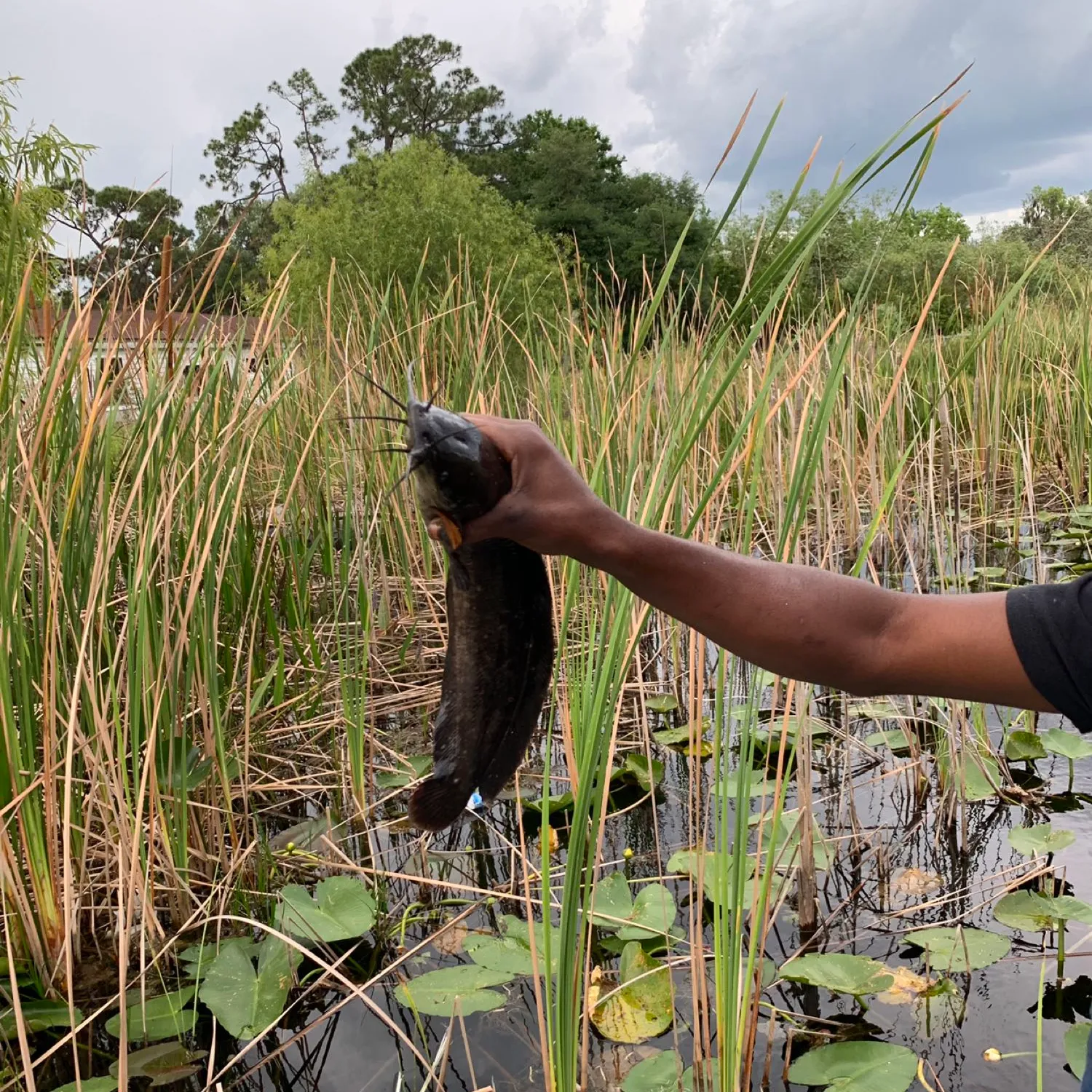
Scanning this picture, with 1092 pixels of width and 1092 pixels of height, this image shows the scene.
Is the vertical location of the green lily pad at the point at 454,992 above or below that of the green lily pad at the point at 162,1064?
above

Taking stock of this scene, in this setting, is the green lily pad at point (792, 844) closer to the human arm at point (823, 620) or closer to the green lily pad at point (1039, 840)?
the green lily pad at point (1039, 840)

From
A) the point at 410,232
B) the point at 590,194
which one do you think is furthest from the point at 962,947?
the point at 590,194

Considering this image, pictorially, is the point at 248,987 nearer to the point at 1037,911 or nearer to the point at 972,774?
the point at 1037,911

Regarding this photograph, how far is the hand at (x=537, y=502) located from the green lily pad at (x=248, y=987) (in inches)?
56.2

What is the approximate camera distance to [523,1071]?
200 cm

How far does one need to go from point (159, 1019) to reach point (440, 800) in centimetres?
119

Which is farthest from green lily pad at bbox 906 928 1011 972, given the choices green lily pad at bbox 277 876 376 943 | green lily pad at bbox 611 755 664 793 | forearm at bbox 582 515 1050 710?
green lily pad at bbox 277 876 376 943

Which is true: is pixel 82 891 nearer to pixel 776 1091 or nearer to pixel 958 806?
pixel 776 1091

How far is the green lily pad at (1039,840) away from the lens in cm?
237

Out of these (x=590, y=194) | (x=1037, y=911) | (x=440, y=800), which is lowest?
(x=1037, y=911)

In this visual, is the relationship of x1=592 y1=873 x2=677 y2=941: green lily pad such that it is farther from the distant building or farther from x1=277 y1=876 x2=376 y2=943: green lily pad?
the distant building

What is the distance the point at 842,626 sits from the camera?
130cm

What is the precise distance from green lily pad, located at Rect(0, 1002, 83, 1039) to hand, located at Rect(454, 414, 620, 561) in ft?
5.15

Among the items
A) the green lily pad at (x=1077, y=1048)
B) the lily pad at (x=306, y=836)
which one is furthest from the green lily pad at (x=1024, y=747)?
the lily pad at (x=306, y=836)
